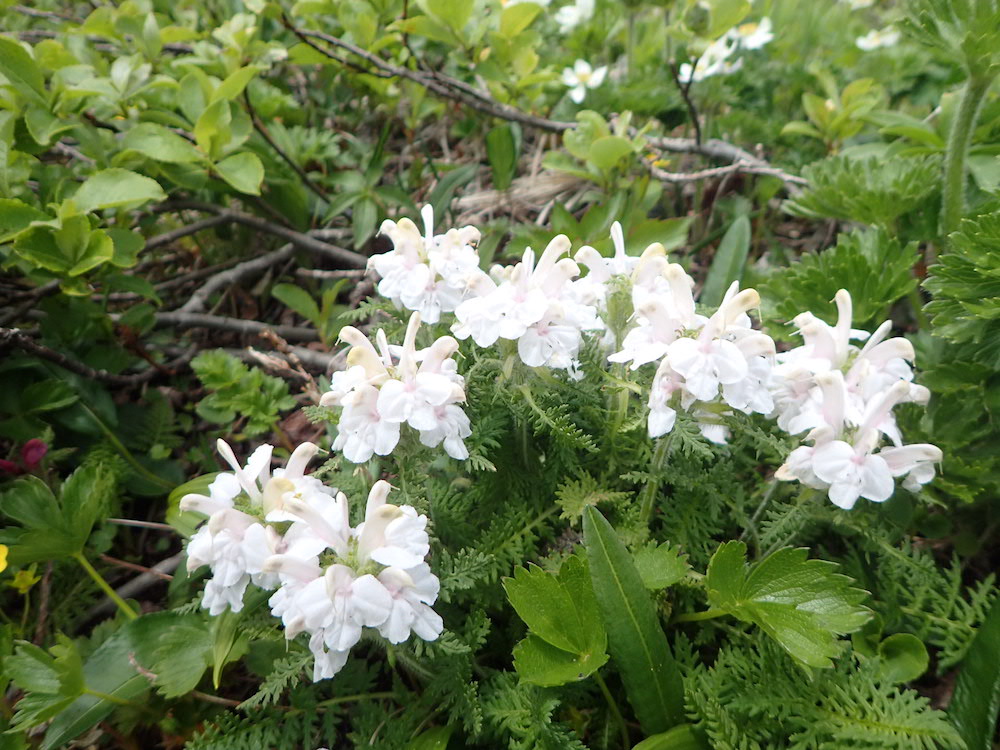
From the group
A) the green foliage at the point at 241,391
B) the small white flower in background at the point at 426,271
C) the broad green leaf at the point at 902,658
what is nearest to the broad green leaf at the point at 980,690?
the broad green leaf at the point at 902,658

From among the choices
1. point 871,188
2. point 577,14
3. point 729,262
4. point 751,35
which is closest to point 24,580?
point 729,262

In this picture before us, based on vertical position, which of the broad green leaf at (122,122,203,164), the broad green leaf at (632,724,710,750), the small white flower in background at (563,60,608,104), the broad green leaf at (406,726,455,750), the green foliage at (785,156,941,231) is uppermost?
the green foliage at (785,156,941,231)

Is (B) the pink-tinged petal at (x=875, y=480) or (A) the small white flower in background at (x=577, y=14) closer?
→ (B) the pink-tinged petal at (x=875, y=480)

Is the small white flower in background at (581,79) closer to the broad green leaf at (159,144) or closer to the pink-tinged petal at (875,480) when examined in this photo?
the broad green leaf at (159,144)

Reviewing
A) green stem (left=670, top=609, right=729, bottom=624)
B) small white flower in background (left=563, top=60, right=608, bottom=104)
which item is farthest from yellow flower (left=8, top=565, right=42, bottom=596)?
small white flower in background (left=563, top=60, right=608, bottom=104)

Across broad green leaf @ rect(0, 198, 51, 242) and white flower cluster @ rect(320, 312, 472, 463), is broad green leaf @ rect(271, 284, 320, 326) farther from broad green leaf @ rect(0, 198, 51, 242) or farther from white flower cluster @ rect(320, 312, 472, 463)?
white flower cluster @ rect(320, 312, 472, 463)

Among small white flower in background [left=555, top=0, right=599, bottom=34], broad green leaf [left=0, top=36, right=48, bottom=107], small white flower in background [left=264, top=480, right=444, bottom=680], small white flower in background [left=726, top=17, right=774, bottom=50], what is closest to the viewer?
small white flower in background [left=264, top=480, right=444, bottom=680]
